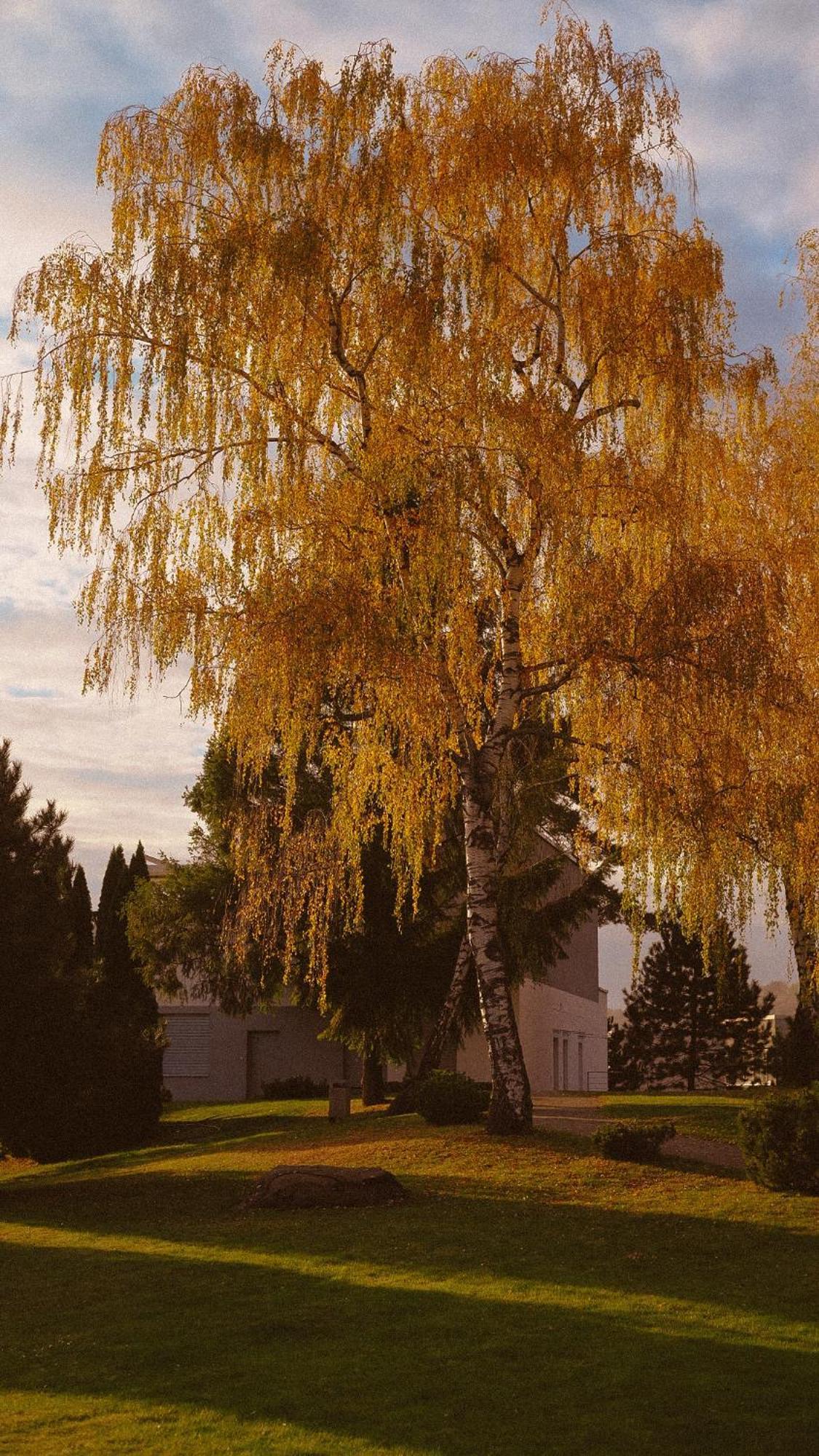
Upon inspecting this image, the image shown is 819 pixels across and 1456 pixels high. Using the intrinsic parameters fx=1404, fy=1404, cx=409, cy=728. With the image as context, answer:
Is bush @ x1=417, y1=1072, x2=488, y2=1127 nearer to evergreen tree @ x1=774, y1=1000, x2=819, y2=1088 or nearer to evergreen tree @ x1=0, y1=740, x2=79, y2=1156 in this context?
evergreen tree @ x1=0, y1=740, x2=79, y2=1156

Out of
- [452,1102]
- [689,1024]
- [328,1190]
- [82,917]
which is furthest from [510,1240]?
[689,1024]

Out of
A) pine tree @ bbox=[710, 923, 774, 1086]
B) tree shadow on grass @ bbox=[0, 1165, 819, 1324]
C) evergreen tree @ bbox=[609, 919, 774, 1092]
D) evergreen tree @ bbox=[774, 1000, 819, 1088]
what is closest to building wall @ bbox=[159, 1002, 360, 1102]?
evergreen tree @ bbox=[609, 919, 774, 1092]

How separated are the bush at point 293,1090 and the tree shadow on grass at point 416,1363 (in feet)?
92.3

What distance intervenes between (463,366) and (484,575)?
2.64 m

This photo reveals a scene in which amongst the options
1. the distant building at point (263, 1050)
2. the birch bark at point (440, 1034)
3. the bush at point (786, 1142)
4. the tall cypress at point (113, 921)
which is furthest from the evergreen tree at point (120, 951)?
the bush at point (786, 1142)

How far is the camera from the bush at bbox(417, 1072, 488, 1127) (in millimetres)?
21203

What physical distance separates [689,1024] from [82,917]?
25.3 metres

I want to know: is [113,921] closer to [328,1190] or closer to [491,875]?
[491,875]

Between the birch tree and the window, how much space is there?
26925 mm

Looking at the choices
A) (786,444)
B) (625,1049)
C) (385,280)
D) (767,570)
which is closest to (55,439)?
(385,280)

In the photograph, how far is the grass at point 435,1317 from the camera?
866 centimetres

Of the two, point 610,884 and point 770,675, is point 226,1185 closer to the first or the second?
point 770,675

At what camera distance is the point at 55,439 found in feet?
53.1

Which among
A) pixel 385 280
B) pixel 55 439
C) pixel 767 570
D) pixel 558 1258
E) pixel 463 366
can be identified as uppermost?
pixel 385 280
